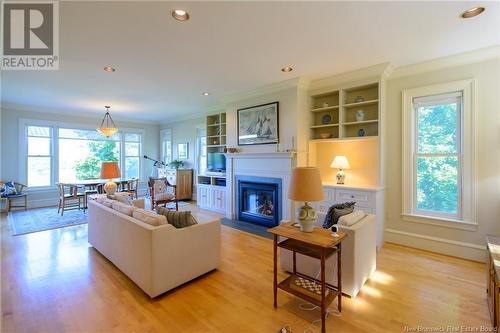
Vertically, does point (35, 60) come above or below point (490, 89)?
above

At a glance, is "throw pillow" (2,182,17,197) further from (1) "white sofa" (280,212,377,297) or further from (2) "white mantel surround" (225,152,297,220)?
(1) "white sofa" (280,212,377,297)

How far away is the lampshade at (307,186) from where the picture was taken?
6.49 ft

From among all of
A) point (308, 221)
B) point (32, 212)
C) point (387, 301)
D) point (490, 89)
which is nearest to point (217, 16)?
point (308, 221)

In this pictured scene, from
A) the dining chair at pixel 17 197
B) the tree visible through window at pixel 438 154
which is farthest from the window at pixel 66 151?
the tree visible through window at pixel 438 154

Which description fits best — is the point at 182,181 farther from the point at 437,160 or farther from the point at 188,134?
the point at 437,160

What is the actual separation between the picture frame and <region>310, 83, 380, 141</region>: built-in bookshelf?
4.56 m

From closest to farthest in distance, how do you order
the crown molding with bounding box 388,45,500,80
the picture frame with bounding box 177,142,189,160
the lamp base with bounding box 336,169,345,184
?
the crown molding with bounding box 388,45,500,80
the lamp base with bounding box 336,169,345,184
the picture frame with bounding box 177,142,189,160

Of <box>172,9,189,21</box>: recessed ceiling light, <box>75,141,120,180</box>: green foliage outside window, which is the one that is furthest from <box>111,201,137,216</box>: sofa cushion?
<box>75,141,120,180</box>: green foliage outside window

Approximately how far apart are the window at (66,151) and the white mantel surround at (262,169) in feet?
15.2

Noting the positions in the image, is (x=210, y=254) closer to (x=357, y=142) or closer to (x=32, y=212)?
(x=357, y=142)

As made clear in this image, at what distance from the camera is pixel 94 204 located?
11.2ft

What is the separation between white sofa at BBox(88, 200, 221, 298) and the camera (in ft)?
7.30

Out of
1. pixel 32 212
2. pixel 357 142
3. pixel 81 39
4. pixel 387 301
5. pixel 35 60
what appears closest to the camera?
pixel 387 301

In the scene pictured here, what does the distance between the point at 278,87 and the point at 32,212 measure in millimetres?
6464
